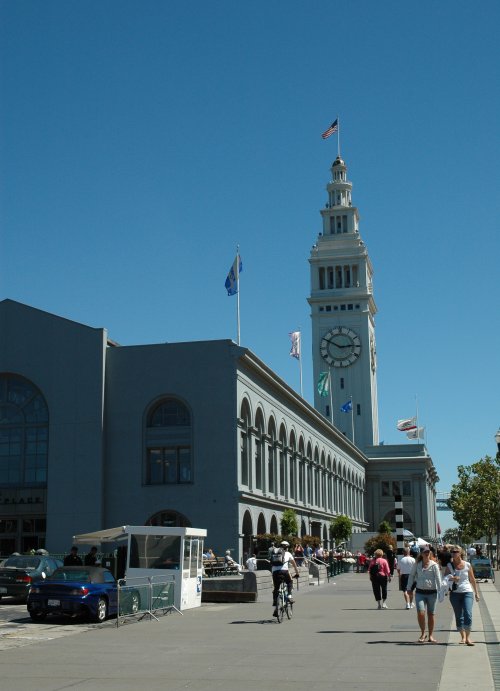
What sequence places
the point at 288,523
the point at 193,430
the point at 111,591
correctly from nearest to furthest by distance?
the point at 111,591 → the point at 193,430 → the point at 288,523

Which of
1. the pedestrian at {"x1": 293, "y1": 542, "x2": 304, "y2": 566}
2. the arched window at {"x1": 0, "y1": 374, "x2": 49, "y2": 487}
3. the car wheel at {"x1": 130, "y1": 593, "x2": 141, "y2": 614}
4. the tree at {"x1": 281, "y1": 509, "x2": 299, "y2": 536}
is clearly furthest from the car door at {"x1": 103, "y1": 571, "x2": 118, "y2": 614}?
the tree at {"x1": 281, "y1": 509, "x2": 299, "y2": 536}

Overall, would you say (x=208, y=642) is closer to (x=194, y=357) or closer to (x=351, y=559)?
(x=194, y=357)

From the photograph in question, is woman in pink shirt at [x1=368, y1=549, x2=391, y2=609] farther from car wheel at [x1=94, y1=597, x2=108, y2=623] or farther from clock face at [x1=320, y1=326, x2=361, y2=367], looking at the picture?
clock face at [x1=320, y1=326, x2=361, y2=367]

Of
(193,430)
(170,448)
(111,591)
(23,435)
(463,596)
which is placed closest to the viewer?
(463,596)

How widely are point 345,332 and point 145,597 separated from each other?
8876cm

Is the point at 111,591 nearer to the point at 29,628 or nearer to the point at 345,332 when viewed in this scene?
the point at 29,628

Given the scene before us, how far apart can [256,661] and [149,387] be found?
3455 cm

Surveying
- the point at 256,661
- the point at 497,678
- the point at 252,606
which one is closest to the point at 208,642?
the point at 256,661

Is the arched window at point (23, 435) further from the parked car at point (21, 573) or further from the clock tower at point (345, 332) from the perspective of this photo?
the clock tower at point (345, 332)

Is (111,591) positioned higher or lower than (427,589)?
lower

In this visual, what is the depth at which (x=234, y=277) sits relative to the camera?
1998 inches

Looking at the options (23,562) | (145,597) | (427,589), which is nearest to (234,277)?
(23,562)

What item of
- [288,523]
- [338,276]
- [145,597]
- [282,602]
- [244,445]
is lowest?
[282,602]

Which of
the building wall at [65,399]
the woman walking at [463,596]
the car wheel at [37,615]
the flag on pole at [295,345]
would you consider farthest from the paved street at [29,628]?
the flag on pole at [295,345]
